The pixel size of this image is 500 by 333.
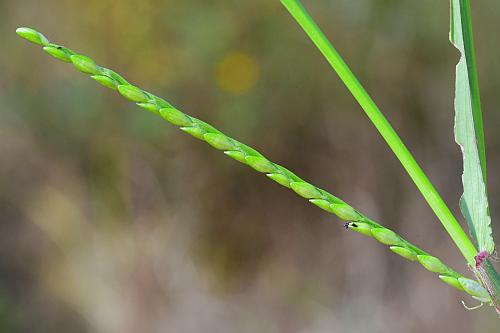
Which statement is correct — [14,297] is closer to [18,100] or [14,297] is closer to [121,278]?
[121,278]

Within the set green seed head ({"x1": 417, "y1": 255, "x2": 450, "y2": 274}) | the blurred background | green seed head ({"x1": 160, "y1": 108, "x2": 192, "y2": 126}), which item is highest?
green seed head ({"x1": 160, "y1": 108, "x2": 192, "y2": 126})

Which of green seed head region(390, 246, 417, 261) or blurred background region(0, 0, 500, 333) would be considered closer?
green seed head region(390, 246, 417, 261)

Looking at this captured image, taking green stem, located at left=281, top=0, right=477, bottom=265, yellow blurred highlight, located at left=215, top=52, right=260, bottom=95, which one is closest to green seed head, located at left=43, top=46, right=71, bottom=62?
green stem, located at left=281, top=0, right=477, bottom=265

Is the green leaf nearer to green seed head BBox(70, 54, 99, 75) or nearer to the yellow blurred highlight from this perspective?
green seed head BBox(70, 54, 99, 75)

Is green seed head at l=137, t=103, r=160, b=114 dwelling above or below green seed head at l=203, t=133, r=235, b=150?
above

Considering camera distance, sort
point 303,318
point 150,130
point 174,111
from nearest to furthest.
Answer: point 174,111, point 150,130, point 303,318

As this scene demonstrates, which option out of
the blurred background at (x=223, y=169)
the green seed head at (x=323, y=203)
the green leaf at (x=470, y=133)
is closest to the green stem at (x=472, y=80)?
the green leaf at (x=470, y=133)

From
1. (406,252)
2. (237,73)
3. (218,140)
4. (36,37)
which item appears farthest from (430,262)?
(237,73)

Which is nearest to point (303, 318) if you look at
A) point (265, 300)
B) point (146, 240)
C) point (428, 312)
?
point (265, 300)
